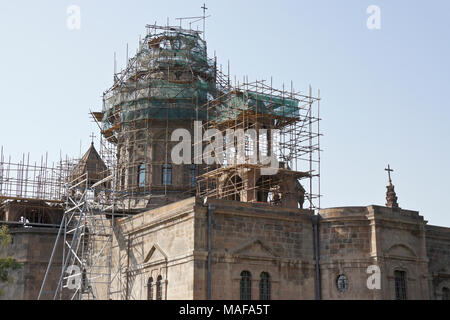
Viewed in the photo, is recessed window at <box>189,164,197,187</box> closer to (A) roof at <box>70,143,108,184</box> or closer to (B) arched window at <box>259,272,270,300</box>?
(B) arched window at <box>259,272,270,300</box>

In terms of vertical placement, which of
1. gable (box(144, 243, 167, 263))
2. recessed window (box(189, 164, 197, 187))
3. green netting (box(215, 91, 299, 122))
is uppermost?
green netting (box(215, 91, 299, 122))

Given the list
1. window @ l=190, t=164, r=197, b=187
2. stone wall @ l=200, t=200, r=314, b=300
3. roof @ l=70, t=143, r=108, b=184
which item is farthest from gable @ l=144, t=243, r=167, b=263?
roof @ l=70, t=143, r=108, b=184

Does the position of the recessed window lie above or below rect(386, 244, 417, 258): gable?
above

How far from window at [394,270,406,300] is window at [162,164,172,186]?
50.2 feet

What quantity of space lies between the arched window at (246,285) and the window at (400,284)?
663 cm

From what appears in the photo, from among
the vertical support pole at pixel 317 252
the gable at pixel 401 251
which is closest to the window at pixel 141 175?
the vertical support pole at pixel 317 252

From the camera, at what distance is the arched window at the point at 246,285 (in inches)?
1228

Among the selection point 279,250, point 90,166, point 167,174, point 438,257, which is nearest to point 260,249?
point 279,250

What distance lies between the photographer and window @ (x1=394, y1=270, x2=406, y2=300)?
32.4 meters

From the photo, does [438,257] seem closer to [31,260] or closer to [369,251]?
[369,251]

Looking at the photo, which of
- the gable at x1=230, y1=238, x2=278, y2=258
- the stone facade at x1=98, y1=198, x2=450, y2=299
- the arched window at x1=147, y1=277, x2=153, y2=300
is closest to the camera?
the stone facade at x1=98, y1=198, x2=450, y2=299

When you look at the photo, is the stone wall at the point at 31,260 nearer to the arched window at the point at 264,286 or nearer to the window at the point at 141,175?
the window at the point at 141,175
